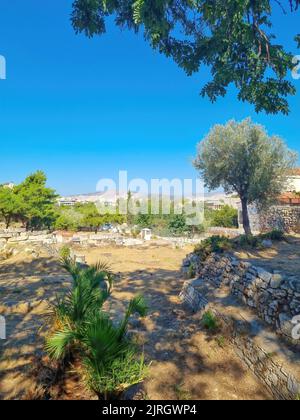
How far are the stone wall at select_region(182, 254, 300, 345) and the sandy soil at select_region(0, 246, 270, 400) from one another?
3.77ft

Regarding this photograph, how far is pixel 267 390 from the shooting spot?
4.46 m

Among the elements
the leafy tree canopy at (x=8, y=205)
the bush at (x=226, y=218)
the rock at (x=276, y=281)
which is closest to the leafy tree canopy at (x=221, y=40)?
the rock at (x=276, y=281)

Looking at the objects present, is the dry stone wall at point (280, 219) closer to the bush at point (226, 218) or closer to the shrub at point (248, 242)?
the bush at point (226, 218)

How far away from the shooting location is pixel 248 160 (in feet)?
55.1

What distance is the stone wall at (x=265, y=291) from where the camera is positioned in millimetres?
5145

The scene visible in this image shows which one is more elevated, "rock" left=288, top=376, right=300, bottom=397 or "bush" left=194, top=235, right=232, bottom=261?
"bush" left=194, top=235, right=232, bottom=261

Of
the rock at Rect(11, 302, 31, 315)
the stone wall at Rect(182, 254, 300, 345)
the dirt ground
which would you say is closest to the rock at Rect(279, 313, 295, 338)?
the stone wall at Rect(182, 254, 300, 345)

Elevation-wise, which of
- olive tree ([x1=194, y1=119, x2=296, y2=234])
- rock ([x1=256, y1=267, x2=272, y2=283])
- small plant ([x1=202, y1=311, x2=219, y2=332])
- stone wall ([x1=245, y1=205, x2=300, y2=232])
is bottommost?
small plant ([x1=202, y1=311, x2=219, y2=332])

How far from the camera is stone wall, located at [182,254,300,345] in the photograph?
514 centimetres

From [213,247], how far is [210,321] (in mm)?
5030

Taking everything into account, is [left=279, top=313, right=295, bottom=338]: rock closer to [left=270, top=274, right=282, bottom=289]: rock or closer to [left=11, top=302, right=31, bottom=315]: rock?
[left=270, top=274, right=282, bottom=289]: rock

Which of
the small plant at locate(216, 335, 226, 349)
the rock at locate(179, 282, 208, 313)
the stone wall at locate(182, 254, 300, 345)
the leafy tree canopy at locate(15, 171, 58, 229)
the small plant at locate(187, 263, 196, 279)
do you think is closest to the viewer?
the stone wall at locate(182, 254, 300, 345)
